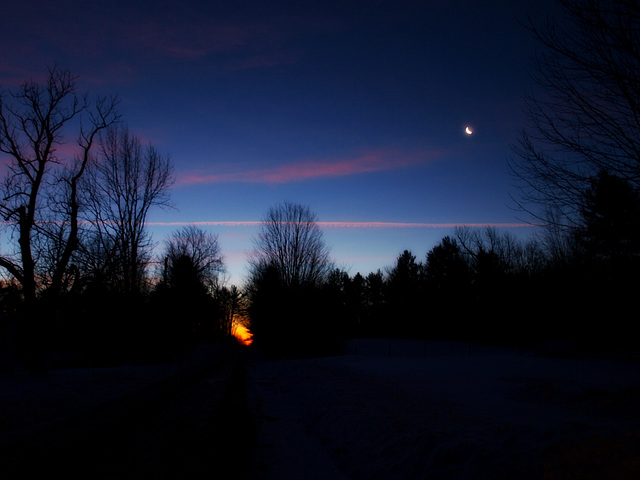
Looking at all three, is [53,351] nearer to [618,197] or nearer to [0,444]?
[0,444]

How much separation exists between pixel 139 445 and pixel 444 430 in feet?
15.2

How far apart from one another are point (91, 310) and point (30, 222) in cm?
1482

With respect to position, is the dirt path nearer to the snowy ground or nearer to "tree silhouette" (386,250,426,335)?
the snowy ground

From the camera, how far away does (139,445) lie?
5883 millimetres

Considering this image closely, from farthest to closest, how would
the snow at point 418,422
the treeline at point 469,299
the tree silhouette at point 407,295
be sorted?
1. the tree silhouette at point 407,295
2. the treeline at point 469,299
3. the snow at point 418,422

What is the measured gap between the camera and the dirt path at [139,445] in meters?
4.76

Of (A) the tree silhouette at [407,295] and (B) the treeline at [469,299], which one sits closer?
(B) the treeline at [469,299]

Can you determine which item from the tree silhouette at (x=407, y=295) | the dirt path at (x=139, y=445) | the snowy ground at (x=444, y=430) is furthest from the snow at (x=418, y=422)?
the tree silhouette at (x=407, y=295)

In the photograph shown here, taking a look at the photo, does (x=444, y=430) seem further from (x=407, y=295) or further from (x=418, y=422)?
(x=407, y=295)

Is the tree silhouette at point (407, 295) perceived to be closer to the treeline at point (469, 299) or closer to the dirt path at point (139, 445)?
the treeline at point (469, 299)

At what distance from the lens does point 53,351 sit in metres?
46.7

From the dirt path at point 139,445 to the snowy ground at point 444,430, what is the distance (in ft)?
2.21

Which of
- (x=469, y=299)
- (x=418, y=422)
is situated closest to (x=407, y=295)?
(x=469, y=299)

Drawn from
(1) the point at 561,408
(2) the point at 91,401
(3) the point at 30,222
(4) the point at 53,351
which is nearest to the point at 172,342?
(4) the point at 53,351
